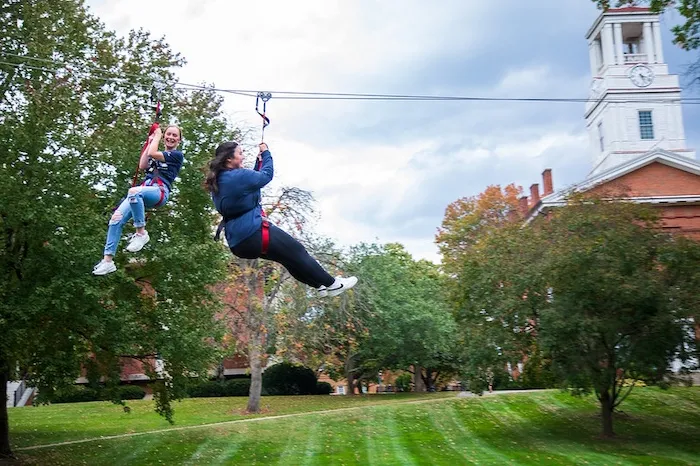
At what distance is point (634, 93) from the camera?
48.5 m

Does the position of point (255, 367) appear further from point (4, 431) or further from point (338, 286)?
point (338, 286)

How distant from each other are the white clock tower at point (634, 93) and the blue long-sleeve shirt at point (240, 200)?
143 ft

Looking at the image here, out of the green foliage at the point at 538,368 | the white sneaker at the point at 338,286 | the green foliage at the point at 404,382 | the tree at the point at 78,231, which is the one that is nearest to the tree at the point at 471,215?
the green foliage at the point at 404,382

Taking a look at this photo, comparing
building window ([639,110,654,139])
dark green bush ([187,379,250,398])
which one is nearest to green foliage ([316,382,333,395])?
dark green bush ([187,379,250,398])

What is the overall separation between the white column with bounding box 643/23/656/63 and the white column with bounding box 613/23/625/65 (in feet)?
5.77

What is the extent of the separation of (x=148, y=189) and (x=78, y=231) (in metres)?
9.70

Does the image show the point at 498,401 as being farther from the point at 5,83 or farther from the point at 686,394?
the point at 5,83

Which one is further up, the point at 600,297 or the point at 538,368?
the point at 600,297

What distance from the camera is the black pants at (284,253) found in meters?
7.61

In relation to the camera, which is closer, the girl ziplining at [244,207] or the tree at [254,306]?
the girl ziplining at [244,207]

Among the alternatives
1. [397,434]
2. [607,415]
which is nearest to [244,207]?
[397,434]

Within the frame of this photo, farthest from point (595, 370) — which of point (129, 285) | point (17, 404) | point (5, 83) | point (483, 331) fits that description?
point (17, 404)

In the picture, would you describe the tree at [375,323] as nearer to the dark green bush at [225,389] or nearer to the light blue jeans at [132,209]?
the dark green bush at [225,389]

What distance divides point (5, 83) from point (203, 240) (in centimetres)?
632
